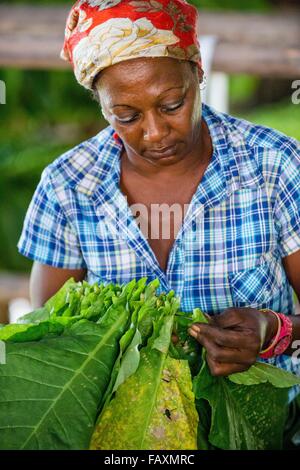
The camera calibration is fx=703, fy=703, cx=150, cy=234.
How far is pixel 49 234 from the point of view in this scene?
2334mm

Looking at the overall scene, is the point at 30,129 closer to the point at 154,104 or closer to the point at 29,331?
the point at 154,104

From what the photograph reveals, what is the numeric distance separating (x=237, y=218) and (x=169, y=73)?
53cm

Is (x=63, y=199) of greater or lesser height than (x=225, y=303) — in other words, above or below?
above

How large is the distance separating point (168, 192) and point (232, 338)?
2.27ft

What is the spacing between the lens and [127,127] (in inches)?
76.7

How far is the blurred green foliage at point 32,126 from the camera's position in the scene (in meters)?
5.81

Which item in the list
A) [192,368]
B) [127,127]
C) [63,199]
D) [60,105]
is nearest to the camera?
[192,368]

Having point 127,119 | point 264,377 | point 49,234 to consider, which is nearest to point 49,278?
point 49,234

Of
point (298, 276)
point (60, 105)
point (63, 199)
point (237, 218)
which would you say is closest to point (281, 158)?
point (237, 218)

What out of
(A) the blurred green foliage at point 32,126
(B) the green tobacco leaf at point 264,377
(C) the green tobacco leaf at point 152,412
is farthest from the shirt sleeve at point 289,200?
(A) the blurred green foliage at point 32,126
